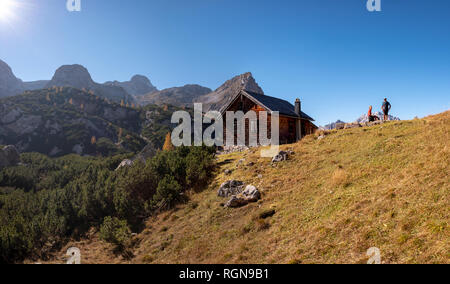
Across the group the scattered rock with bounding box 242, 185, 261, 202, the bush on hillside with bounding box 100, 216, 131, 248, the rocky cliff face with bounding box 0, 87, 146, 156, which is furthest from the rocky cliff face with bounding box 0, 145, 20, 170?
the scattered rock with bounding box 242, 185, 261, 202

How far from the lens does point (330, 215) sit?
907cm

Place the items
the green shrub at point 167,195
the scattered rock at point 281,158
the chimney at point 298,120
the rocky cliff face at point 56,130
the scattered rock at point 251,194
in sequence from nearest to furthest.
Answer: the scattered rock at point 251,194
the scattered rock at point 281,158
the green shrub at point 167,195
the chimney at point 298,120
the rocky cliff face at point 56,130

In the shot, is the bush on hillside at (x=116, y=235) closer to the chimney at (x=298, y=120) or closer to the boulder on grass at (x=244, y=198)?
the boulder on grass at (x=244, y=198)

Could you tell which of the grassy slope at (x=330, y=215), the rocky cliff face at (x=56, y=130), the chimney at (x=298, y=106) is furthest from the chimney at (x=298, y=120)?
the rocky cliff face at (x=56, y=130)

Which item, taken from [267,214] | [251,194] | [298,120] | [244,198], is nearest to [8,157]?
[298,120]

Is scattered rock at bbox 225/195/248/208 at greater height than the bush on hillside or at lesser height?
greater

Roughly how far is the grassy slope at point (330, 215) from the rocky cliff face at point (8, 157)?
59.7 meters

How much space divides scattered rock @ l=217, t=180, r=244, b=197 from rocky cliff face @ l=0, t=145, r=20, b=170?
67492 mm

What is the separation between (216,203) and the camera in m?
14.2

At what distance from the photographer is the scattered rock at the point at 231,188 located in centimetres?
1459

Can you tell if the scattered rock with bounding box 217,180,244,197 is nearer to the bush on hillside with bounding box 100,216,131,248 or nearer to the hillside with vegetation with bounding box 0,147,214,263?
the hillside with vegetation with bounding box 0,147,214,263

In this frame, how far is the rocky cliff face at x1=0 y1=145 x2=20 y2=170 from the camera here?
56562 millimetres
